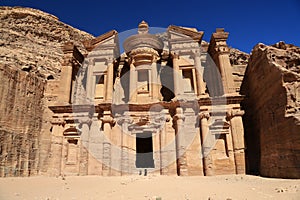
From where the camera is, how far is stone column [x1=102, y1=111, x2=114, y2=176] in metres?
15.0

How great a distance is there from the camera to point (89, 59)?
20094mm

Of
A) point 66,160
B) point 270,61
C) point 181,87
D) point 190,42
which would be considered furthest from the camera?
point 190,42

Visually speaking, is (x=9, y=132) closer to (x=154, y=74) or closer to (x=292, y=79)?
(x=154, y=74)

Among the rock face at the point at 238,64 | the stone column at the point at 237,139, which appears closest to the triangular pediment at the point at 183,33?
the rock face at the point at 238,64

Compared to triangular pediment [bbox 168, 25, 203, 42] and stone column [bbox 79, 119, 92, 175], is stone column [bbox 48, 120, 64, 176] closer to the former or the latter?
stone column [bbox 79, 119, 92, 175]

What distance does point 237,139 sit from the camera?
14883 millimetres

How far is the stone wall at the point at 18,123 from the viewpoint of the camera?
14820 millimetres

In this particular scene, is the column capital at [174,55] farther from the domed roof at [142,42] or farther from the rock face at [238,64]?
the rock face at [238,64]

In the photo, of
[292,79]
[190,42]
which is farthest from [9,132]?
[292,79]

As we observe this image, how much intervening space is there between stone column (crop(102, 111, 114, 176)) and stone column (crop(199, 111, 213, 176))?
20.8 ft

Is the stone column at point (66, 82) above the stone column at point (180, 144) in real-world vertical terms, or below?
above

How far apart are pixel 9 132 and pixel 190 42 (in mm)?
15276

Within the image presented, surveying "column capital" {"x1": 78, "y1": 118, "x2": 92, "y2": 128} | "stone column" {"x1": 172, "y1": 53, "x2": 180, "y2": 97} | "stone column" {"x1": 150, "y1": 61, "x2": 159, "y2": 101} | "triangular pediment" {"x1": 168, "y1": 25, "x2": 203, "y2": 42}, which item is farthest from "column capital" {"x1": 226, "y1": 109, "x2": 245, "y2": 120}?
"column capital" {"x1": 78, "y1": 118, "x2": 92, "y2": 128}

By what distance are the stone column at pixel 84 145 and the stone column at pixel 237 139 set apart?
10.1 metres
